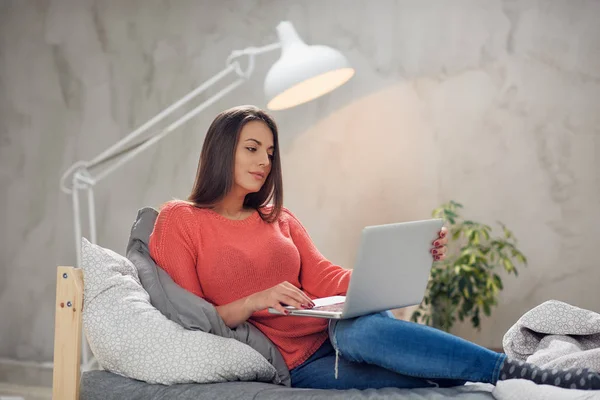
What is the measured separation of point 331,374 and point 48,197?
242 cm

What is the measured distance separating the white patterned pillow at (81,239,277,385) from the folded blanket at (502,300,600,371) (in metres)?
0.63

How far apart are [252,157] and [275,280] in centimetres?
34

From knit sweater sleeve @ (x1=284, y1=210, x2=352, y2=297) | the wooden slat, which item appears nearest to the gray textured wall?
knit sweater sleeve @ (x1=284, y1=210, x2=352, y2=297)

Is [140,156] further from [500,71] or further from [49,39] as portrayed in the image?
[500,71]

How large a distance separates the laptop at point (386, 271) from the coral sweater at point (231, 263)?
197 millimetres

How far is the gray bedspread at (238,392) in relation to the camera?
1.67 metres

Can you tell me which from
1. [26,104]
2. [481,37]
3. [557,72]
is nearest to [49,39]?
[26,104]

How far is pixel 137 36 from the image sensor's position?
12.6ft

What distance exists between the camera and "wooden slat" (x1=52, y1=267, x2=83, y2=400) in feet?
5.56

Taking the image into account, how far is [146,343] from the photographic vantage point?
1761 mm

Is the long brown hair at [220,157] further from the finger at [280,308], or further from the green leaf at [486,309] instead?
the green leaf at [486,309]

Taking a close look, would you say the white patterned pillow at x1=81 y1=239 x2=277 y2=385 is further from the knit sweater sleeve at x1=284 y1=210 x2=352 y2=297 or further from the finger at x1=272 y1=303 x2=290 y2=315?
the knit sweater sleeve at x1=284 y1=210 x2=352 y2=297

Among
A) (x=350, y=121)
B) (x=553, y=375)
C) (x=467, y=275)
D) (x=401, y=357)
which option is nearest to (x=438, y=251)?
(x=401, y=357)

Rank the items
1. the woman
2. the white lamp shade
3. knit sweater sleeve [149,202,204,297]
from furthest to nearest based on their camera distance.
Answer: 1. the white lamp shade
2. knit sweater sleeve [149,202,204,297]
3. the woman
